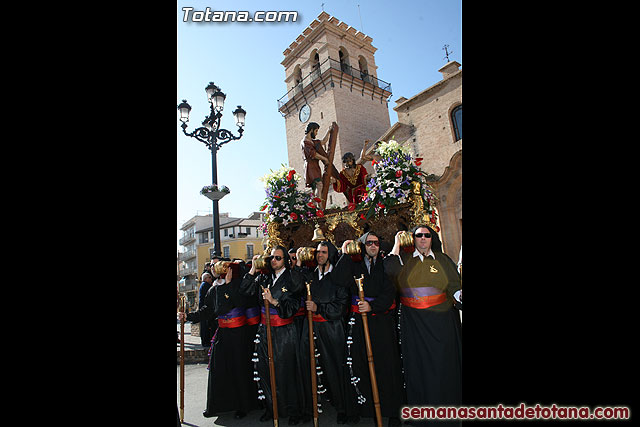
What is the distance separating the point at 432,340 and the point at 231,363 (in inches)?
109

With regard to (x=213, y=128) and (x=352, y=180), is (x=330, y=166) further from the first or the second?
(x=213, y=128)

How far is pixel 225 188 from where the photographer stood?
26.9 ft

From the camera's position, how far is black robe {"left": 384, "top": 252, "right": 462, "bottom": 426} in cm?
368

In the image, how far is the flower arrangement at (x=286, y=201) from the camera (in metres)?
7.55

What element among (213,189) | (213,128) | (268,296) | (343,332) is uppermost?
(213,128)

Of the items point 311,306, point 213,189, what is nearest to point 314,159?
point 213,189

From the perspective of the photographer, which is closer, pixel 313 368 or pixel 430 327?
pixel 430 327

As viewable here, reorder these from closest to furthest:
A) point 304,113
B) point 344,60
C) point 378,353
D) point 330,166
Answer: point 378,353, point 330,166, point 304,113, point 344,60

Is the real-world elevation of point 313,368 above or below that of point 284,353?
below

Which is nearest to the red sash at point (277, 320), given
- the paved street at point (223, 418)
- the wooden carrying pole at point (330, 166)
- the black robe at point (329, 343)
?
the black robe at point (329, 343)

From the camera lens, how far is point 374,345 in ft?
13.6

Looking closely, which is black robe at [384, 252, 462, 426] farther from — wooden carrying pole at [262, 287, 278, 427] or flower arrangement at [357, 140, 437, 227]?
flower arrangement at [357, 140, 437, 227]
